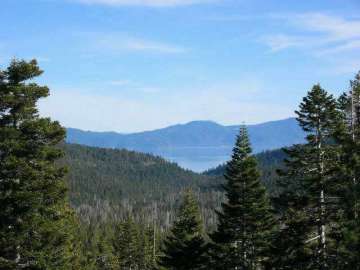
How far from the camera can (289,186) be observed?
1126 inches

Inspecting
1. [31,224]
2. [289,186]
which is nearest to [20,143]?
[31,224]

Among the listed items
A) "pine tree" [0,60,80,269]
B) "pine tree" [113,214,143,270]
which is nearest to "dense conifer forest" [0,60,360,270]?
"pine tree" [0,60,80,269]

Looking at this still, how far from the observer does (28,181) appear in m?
21.3

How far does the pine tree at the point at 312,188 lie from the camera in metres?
26.7

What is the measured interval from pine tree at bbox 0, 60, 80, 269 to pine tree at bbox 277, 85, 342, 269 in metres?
11.6

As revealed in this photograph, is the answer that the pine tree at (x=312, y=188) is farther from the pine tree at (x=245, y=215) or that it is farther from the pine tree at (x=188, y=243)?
the pine tree at (x=188, y=243)

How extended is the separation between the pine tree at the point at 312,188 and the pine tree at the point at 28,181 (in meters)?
11.6

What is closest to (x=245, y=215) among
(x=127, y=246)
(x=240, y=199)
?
(x=240, y=199)

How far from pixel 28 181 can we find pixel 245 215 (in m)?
16.9

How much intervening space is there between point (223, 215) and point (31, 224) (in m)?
16.4

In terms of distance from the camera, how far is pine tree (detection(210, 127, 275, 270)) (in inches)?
1351

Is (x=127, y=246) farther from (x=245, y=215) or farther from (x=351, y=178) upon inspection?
(x=351, y=178)

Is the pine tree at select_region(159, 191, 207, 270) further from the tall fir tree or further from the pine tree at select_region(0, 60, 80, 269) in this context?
the pine tree at select_region(0, 60, 80, 269)

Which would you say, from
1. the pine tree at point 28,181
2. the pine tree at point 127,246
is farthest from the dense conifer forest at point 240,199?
the pine tree at point 127,246
